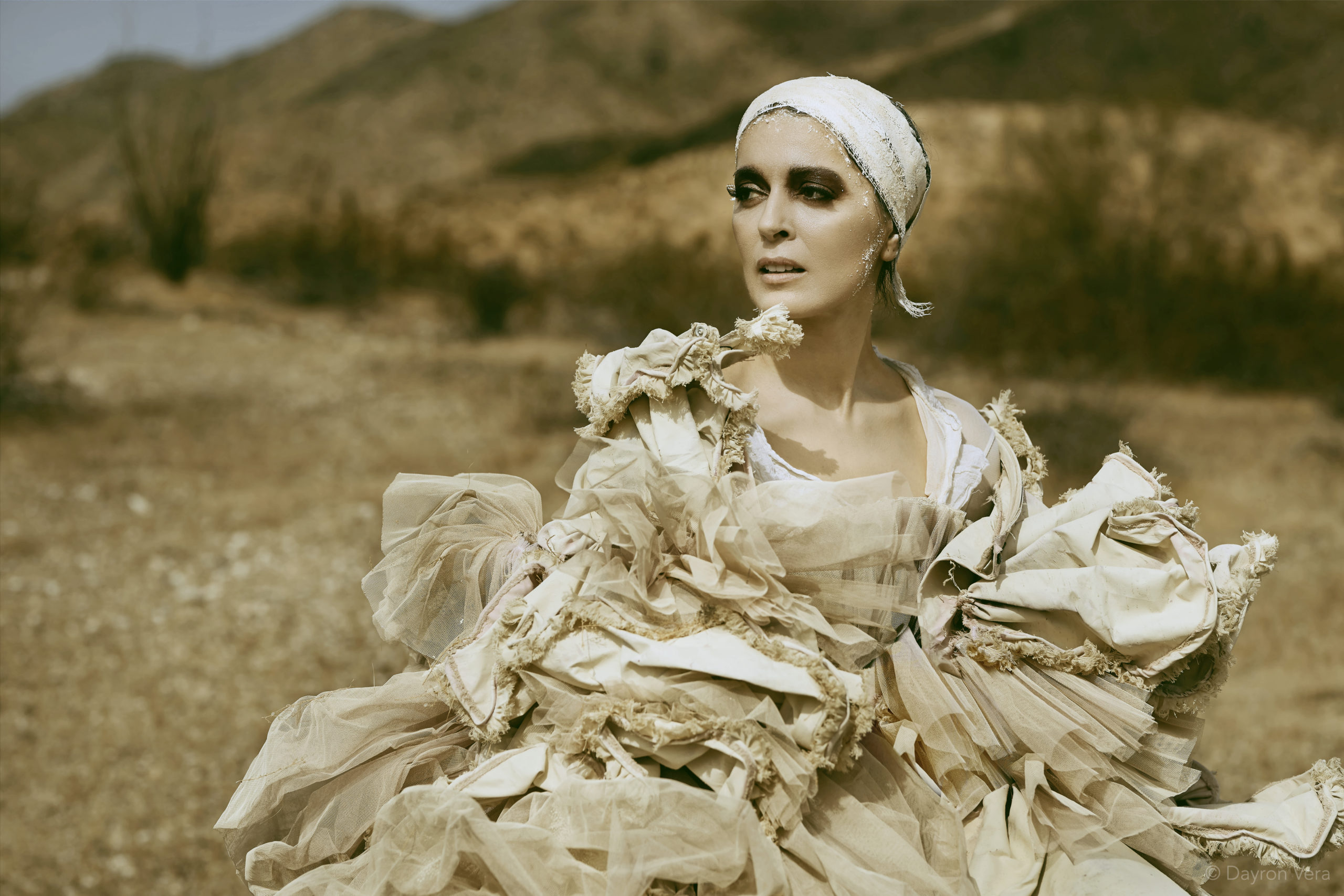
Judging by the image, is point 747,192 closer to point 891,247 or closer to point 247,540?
point 891,247

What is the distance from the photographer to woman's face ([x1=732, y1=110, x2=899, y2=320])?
209 centimetres

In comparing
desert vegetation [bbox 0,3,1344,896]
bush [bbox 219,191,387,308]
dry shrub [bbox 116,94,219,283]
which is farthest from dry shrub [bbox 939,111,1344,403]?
dry shrub [bbox 116,94,219,283]

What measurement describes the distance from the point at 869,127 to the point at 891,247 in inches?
9.8

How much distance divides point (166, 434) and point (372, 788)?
8038mm

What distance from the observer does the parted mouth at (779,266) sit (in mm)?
2100

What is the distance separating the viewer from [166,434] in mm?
9141

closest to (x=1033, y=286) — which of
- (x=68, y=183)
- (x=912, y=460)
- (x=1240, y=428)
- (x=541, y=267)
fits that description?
A: (x=1240, y=428)

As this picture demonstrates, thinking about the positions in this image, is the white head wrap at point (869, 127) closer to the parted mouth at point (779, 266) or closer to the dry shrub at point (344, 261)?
the parted mouth at point (779, 266)

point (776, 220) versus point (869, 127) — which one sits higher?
point (869, 127)

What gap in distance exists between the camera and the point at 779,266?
6.94 feet

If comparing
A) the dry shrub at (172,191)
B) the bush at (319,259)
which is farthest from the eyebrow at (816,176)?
the dry shrub at (172,191)

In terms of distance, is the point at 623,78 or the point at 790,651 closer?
the point at 790,651

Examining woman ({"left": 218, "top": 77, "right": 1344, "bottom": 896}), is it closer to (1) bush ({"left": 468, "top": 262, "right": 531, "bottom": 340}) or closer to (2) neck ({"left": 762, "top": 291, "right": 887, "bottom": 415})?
(2) neck ({"left": 762, "top": 291, "right": 887, "bottom": 415})

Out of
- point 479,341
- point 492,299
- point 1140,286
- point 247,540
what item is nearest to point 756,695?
point 247,540
